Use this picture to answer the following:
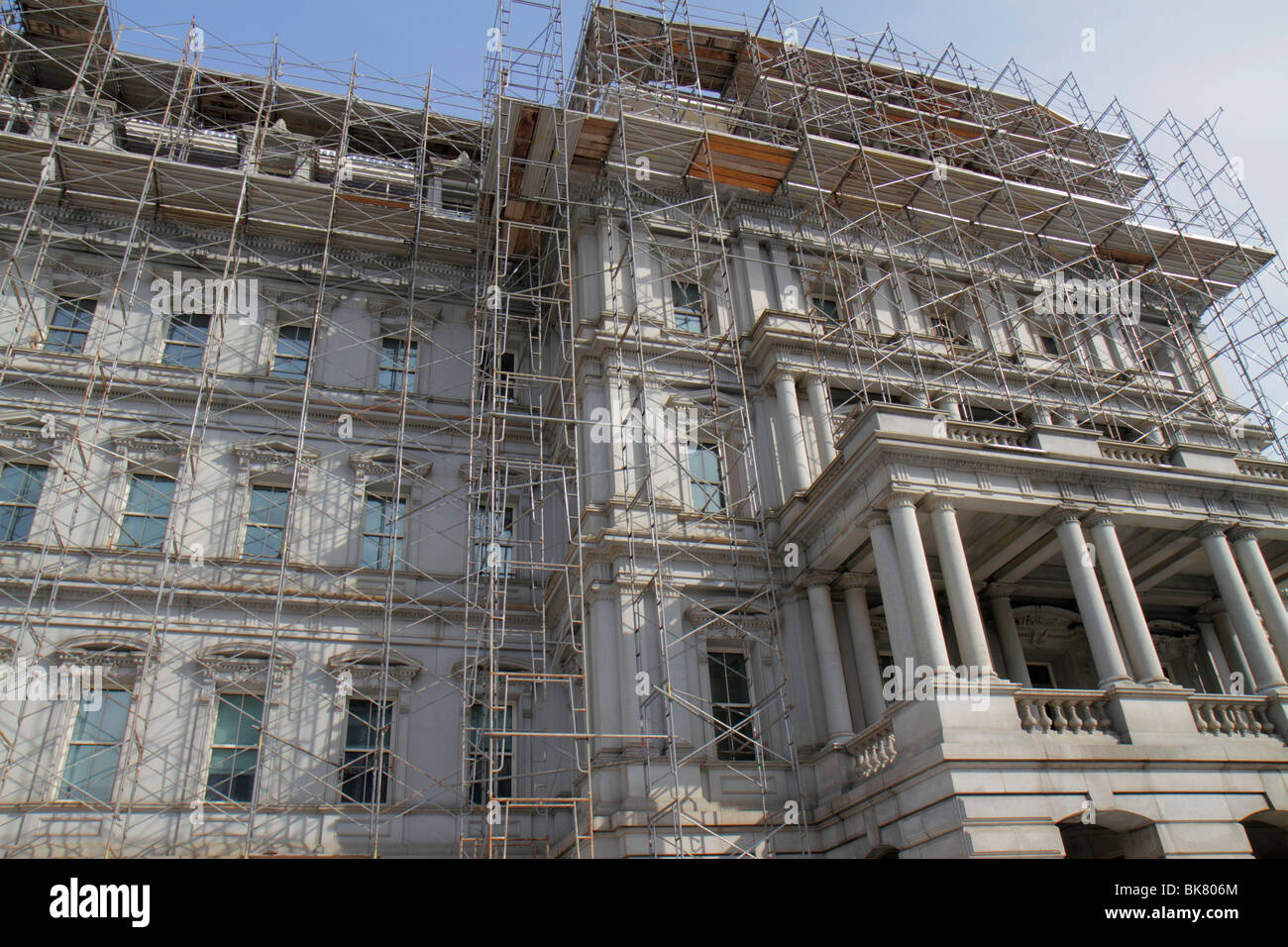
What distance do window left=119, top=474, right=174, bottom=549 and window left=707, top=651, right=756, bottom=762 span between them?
11.7 metres

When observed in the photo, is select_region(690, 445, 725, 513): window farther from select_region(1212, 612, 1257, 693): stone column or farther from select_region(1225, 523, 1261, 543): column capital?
select_region(1212, 612, 1257, 693): stone column

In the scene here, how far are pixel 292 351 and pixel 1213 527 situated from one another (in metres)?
19.9

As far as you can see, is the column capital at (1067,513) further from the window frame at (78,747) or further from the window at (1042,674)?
the window frame at (78,747)

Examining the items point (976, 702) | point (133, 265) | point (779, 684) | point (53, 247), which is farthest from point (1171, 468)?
point (53, 247)

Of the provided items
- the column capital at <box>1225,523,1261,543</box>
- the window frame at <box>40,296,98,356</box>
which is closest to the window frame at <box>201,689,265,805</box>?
the window frame at <box>40,296,98,356</box>

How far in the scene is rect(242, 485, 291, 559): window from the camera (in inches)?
805

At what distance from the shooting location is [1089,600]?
1550 cm

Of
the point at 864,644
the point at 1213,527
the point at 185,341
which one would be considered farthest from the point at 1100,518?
the point at 185,341

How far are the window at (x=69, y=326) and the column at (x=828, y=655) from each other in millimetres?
16920

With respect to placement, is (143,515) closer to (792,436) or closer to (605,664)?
(605,664)

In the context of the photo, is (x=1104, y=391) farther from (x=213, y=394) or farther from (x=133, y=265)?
(x=133, y=265)

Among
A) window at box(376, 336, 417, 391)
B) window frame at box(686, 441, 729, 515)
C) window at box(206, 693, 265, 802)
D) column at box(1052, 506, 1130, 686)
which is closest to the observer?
column at box(1052, 506, 1130, 686)

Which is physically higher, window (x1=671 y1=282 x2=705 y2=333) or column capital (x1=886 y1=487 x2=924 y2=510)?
window (x1=671 y1=282 x2=705 y2=333)

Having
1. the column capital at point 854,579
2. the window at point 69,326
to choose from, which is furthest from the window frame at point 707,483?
the window at point 69,326
